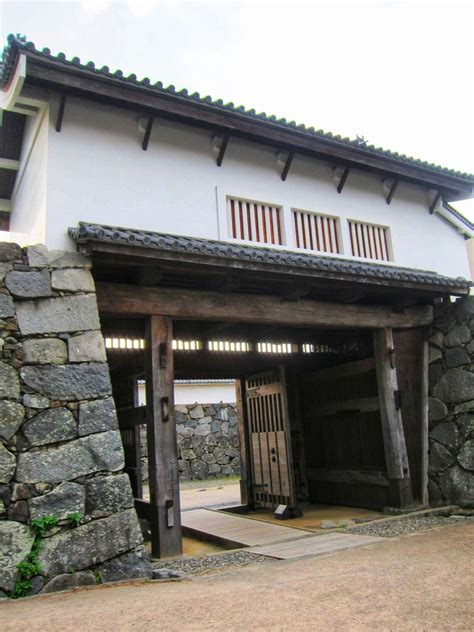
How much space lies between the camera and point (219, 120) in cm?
785

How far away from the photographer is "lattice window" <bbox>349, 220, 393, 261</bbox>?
948 centimetres

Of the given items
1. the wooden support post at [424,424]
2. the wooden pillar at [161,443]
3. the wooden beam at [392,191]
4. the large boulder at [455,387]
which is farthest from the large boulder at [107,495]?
the wooden beam at [392,191]

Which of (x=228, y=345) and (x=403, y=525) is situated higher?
(x=228, y=345)

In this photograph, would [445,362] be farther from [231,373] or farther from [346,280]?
[231,373]

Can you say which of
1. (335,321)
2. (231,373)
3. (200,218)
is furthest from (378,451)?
(200,218)

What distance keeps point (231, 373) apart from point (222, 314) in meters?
3.84

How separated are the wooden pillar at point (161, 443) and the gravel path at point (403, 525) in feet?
8.67

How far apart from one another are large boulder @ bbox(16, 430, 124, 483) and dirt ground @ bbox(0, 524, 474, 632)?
1.10 meters

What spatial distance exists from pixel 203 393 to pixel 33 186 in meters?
13.1

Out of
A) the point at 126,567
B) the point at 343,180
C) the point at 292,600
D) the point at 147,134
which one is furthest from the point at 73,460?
the point at 343,180

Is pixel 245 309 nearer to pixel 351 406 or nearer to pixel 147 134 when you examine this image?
pixel 147 134

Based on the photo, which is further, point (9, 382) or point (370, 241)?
point (370, 241)

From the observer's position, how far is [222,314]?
7.30 m

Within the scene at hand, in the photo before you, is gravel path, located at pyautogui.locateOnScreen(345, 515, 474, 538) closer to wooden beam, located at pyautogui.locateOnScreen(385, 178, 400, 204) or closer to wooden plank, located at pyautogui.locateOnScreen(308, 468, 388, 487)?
wooden plank, located at pyautogui.locateOnScreen(308, 468, 388, 487)
